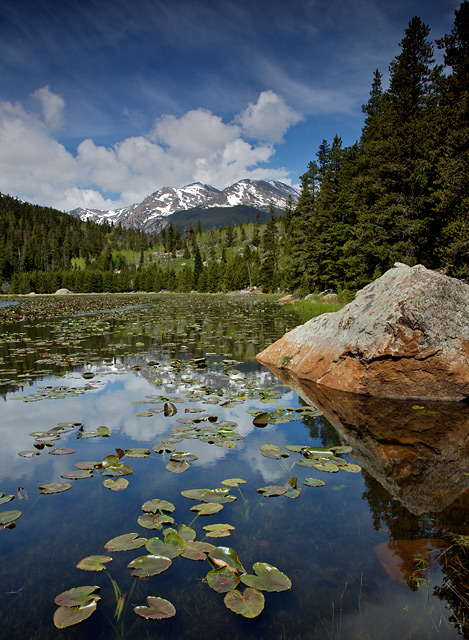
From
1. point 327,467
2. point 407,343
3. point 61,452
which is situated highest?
point 407,343

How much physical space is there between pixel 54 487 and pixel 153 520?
133 centimetres

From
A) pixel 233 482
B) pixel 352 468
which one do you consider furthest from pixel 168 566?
pixel 352 468

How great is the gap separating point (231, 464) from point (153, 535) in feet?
4.98

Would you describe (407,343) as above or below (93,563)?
above

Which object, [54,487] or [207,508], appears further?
[54,487]

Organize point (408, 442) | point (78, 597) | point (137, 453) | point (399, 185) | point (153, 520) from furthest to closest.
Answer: point (399, 185)
point (408, 442)
point (137, 453)
point (153, 520)
point (78, 597)

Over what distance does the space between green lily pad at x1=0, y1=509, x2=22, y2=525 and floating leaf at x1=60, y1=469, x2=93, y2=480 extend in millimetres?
699

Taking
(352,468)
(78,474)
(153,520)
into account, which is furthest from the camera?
(352,468)

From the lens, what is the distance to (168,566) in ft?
8.79

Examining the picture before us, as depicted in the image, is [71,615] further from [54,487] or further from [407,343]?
[407,343]

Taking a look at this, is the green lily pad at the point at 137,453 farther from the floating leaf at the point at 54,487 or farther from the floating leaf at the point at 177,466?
the floating leaf at the point at 54,487

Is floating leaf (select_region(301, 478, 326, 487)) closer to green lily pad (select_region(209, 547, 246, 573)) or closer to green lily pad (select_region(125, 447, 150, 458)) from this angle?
green lily pad (select_region(209, 547, 246, 573))

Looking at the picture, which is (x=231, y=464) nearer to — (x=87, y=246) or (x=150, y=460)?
(x=150, y=460)

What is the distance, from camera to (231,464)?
4.44 metres
